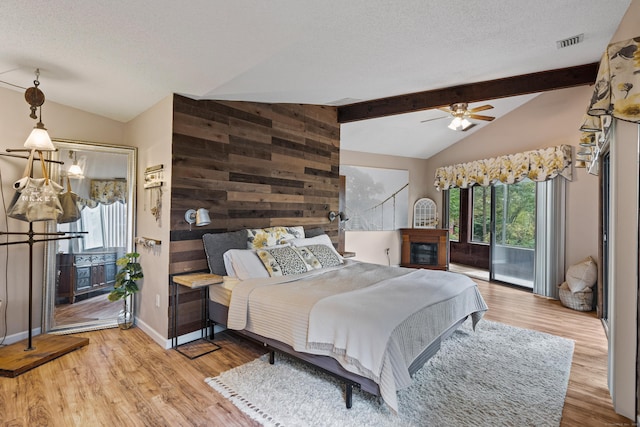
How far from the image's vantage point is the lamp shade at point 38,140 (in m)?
2.72

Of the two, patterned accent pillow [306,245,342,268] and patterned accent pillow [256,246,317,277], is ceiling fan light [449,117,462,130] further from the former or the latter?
patterned accent pillow [256,246,317,277]

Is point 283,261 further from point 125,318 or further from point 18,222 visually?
point 18,222

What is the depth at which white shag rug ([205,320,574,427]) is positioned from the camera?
2.05 metres

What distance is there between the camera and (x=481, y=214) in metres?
7.14

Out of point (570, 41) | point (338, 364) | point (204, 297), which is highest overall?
point (570, 41)

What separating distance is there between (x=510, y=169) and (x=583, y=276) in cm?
211

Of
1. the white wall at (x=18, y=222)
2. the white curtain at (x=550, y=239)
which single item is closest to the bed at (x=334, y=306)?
the white wall at (x=18, y=222)

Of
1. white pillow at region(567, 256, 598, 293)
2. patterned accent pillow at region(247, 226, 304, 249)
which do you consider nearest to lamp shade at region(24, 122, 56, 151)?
patterned accent pillow at region(247, 226, 304, 249)

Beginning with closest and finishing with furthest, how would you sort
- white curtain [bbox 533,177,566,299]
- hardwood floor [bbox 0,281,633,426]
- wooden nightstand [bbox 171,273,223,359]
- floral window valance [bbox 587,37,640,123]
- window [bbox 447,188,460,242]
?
floral window valance [bbox 587,37,640,123]
hardwood floor [bbox 0,281,633,426]
wooden nightstand [bbox 171,273,223,359]
white curtain [bbox 533,177,566,299]
window [bbox 447,188,460,242]

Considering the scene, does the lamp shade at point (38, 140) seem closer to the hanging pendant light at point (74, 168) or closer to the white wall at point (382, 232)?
the hanging pendant light at point (74, 168)

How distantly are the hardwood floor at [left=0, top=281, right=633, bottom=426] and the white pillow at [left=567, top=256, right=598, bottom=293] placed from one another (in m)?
1.25

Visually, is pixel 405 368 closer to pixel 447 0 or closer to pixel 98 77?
pixel 447 0

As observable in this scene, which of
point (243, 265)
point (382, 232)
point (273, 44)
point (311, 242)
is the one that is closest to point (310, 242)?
point (311, 242)

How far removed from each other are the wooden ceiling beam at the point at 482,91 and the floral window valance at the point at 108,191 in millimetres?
3206
